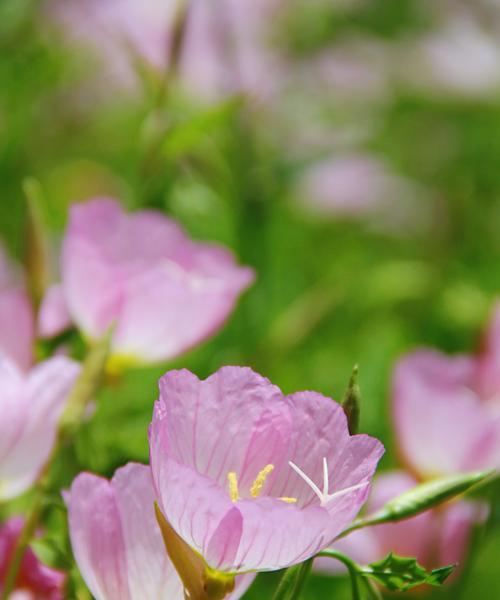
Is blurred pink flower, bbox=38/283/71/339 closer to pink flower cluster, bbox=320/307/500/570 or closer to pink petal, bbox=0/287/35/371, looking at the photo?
pink petal, bbox=0/287/35/371

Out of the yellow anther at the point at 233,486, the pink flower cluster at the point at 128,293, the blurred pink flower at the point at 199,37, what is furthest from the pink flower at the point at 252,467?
the blurred pink flower at the point at 199,37

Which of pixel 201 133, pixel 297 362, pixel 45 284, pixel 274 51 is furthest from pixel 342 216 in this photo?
pixel 45 284

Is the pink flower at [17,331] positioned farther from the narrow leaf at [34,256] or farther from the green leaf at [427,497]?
the green leaf at [427,497]

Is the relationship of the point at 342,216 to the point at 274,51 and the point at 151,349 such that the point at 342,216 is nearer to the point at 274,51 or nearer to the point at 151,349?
the point at 274,51

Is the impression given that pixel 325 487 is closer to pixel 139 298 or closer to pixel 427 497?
pixel 427 497

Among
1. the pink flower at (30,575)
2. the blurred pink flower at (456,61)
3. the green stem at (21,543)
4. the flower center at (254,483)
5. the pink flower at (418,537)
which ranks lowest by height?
the pink flower at (418,537)

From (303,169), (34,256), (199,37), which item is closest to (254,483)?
(34,256)
